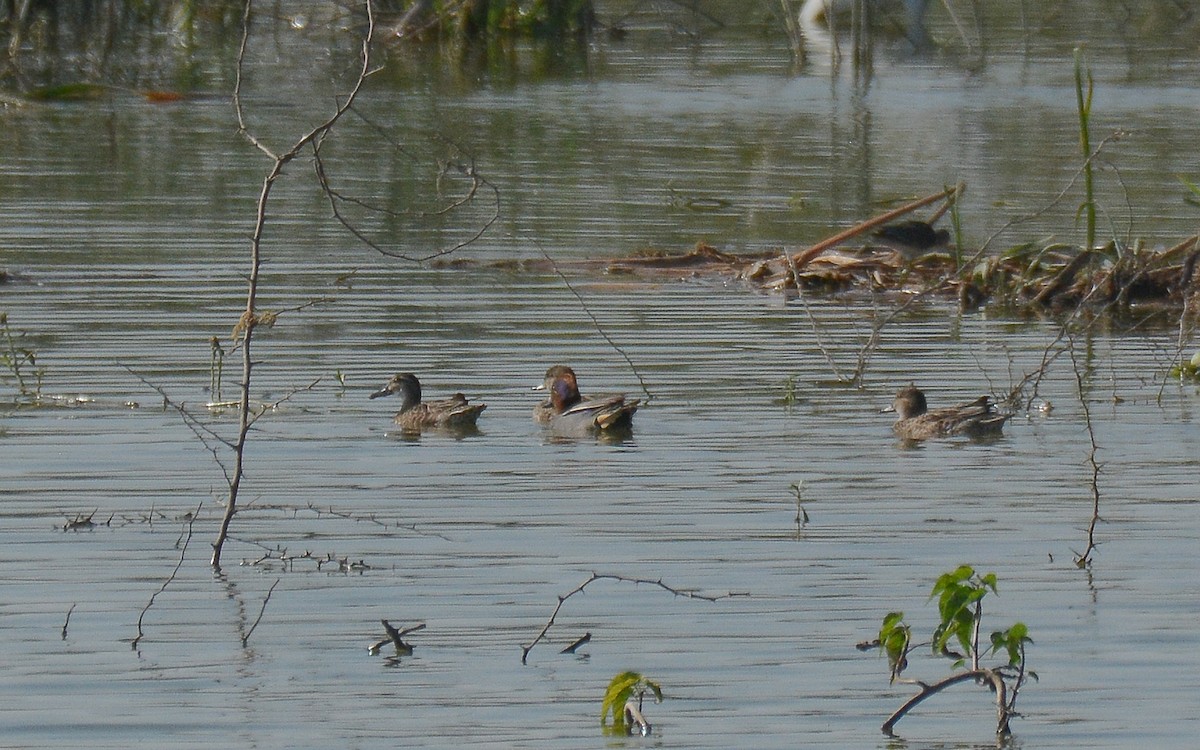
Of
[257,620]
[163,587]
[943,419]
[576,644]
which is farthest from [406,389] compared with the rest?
[576,644]

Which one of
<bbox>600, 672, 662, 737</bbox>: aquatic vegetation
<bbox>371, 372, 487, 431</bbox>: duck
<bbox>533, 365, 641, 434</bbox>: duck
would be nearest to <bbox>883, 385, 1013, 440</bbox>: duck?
<bbox>533, 365, 641, 434</bbox>: duck

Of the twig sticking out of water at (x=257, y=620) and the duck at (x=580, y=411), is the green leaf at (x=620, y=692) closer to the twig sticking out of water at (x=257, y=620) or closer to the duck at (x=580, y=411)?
the twig sticking out of water at (x=257, y=620)

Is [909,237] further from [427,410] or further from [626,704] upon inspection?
[626,704]

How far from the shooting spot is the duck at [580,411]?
37.7 feet

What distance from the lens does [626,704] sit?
6559 millimetres

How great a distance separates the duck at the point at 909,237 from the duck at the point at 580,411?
5.92 metres

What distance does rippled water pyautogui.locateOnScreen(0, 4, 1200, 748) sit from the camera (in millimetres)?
7059

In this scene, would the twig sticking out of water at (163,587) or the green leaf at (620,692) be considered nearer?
the green leaf at (620,692)

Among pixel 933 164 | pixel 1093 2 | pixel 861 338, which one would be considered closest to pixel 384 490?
pixel 861 338

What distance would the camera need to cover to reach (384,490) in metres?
10.1

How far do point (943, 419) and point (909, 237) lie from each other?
6457 millimetres

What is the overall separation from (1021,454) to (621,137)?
52.0ft

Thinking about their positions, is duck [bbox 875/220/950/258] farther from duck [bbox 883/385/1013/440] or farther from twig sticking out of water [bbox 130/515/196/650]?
twig sticking out of water [bbox 130/515/196/650]

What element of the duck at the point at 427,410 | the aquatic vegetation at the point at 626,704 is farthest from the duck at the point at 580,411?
the aquatic vegetation at the point at 626,704
